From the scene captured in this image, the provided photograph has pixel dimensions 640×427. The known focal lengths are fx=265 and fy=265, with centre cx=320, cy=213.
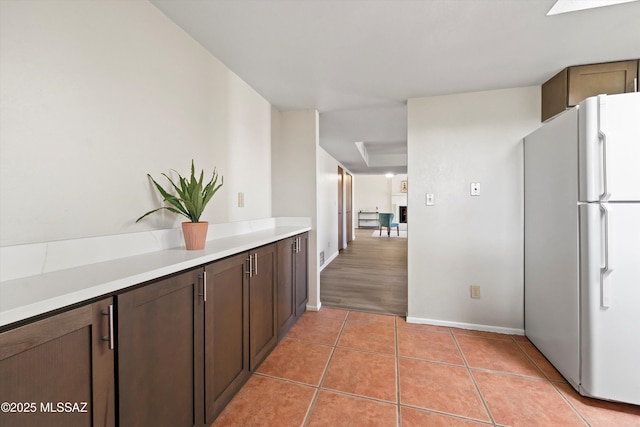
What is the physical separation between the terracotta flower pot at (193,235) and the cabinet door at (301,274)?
1.13 m

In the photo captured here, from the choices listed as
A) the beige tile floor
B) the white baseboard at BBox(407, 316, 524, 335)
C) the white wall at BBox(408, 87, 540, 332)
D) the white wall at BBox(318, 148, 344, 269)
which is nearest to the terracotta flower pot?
the beige tile floor

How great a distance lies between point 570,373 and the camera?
166 cm

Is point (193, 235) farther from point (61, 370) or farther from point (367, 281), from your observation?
point (367, 281)

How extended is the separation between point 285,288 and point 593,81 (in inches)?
111

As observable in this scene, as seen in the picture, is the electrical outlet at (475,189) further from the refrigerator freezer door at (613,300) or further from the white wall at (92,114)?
the white wall at (92,114)

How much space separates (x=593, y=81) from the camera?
1951mm

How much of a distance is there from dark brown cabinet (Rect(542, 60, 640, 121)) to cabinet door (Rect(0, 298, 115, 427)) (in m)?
3.02

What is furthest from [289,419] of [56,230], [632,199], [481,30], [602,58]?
[602,58]

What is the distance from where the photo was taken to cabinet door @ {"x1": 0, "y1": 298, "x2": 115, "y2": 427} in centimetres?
63

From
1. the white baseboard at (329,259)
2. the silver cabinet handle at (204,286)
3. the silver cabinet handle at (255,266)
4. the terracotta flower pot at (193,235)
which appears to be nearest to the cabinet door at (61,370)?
the silver cabinet handle at (204,286)

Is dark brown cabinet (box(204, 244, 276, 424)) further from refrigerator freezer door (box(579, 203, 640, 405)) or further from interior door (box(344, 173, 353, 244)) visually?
interior door (box(344, 173, 353, 244))

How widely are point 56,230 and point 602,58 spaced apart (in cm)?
333

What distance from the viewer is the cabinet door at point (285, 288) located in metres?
2.12

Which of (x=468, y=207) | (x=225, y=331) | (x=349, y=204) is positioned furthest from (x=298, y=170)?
(x=349, y=204)
